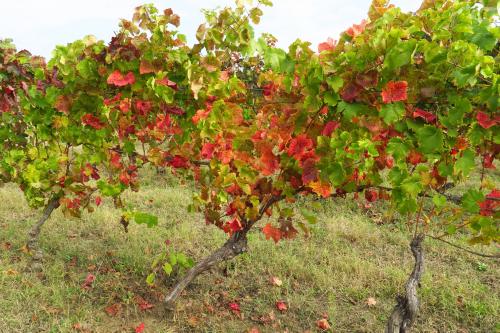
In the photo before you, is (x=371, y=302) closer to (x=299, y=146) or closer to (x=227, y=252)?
(x=227, y=252)

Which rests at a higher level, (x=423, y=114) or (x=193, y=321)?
(x=423, y=114)

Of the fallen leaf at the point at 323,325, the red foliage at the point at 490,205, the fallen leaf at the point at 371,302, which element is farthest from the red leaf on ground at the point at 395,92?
the fallen leaf at the point at 371,302

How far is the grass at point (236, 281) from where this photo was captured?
368 centimetres

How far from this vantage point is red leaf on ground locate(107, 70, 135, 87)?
3.10m

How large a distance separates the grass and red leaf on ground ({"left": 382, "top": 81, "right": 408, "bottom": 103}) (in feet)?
7.83

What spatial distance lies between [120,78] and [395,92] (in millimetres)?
1930

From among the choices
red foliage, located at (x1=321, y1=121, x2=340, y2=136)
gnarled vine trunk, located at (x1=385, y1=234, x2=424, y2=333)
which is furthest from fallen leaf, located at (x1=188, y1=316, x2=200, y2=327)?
red foliage, located at (x1=321, y1=121, x2=340, y2=136)

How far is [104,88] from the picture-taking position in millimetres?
3520

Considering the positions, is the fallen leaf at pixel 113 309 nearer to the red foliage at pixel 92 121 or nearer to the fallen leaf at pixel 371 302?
the red foliage at pixel 92 121

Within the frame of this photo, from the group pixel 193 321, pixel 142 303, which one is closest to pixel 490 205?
pixel 193 321

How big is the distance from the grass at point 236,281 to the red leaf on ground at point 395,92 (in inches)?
93.9

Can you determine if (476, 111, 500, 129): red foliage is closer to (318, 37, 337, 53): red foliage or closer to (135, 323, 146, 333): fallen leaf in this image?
(318, 37, 337, 53): red foliage

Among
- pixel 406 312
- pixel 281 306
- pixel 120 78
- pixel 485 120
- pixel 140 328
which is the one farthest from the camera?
pixel 281 306

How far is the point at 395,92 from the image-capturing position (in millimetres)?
1995
